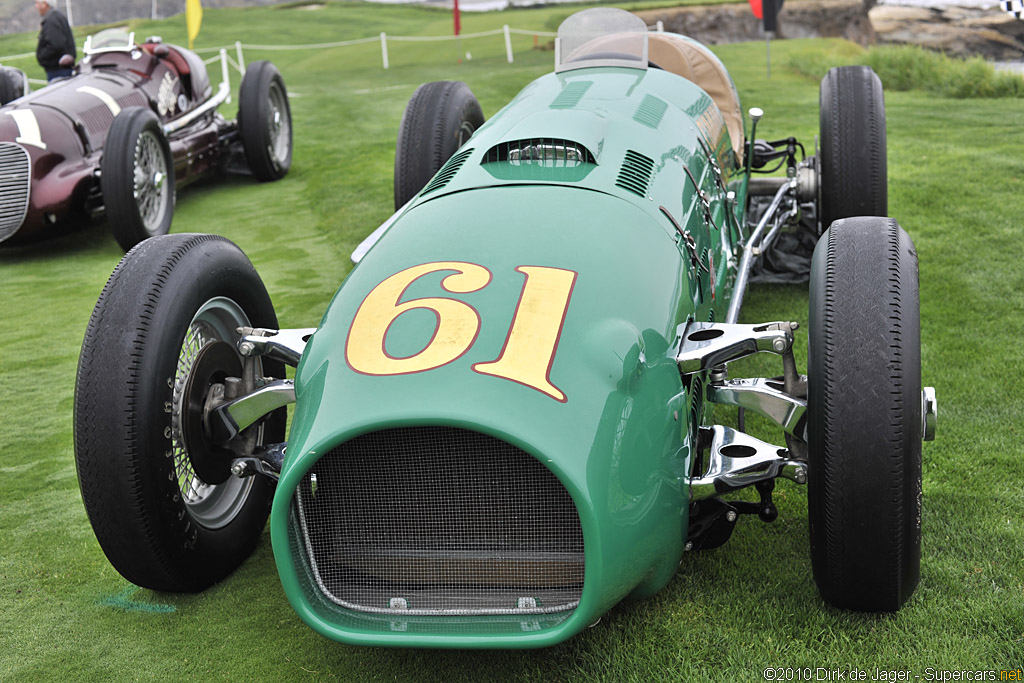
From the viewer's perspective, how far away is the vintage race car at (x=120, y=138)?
21.4 feet

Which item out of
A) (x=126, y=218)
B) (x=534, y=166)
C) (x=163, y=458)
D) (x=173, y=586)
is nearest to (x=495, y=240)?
(x=534, y=166)

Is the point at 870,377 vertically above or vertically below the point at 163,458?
above

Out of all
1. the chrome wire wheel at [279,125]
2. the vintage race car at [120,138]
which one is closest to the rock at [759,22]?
the chrome wire wheel at [279,125]

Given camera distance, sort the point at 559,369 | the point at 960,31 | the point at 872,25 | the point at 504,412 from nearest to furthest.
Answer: the point at 504,412
the point at 559,369
the point at 960,31
the point at 872,25

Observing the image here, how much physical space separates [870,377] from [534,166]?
1.24 meters

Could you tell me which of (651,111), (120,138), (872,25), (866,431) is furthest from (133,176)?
(872,25)

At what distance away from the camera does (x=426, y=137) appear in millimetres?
4977

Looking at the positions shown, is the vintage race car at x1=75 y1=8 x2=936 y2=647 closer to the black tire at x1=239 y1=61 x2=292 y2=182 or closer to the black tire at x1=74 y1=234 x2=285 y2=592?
the black tire at x1=74 y1=234 x2=285 y2=592

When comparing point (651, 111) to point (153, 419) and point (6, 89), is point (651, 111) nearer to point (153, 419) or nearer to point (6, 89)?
point (153, 419)

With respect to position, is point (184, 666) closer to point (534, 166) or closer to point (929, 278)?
point (534, 166)

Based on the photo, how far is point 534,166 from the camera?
2996mm

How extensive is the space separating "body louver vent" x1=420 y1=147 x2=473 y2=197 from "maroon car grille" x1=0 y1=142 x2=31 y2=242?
446 cm

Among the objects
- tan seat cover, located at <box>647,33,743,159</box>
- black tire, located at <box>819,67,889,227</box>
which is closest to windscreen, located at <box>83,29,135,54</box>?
tan seat cover, located at <box>647,33,743,159</box>

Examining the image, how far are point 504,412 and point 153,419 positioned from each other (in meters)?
1.05
